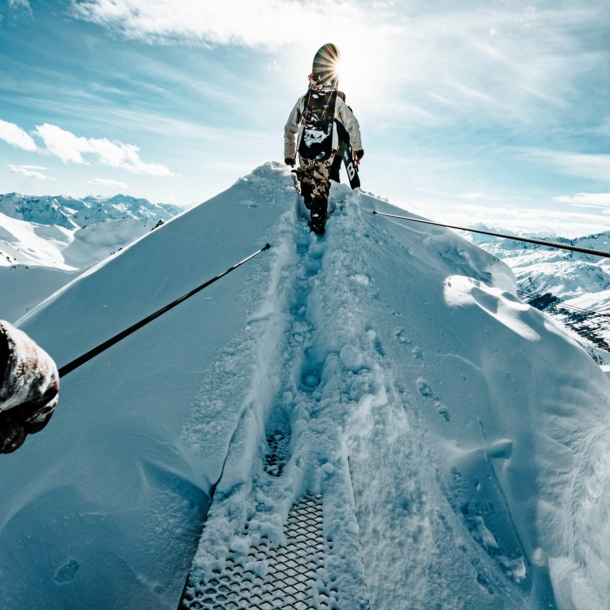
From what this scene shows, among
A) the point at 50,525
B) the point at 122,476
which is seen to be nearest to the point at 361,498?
the point at 122,476

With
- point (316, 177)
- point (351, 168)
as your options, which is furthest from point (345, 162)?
point (316, 177)

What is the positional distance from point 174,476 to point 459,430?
309 centimetres

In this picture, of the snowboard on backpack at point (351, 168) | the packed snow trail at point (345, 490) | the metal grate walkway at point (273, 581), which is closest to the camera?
the metal grate walkway at point (273, 581)

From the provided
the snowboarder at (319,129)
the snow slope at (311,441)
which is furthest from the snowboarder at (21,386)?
the snowboarder at (319,129)

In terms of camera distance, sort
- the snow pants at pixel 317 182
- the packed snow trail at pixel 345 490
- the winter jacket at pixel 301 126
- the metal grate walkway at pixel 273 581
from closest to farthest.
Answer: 1. the metal grate walkway at pixel 273 581
2. the packed snow trail at pixel 345 490
3. the snow pants at pixel 317 182
4. the winter jacket at pixel 301 126

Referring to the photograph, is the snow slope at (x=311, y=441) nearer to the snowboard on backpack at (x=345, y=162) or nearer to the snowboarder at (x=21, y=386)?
the snowboarder at (x=21, y=386)

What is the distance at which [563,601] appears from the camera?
2889 mm

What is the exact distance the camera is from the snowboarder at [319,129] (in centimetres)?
661

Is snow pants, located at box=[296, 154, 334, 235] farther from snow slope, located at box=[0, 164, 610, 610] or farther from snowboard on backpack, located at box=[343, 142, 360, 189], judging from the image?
snowboard on backpack, located at box=[343, 142, 360, 189]

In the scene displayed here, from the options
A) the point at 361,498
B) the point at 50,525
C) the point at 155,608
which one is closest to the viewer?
the point at 155,608

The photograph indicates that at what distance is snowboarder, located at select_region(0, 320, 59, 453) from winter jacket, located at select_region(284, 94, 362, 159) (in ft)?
22.7

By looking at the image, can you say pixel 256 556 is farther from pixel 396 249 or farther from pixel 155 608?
pixel 396 249

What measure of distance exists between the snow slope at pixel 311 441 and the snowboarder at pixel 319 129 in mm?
1742

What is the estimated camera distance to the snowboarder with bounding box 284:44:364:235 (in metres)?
6.61
